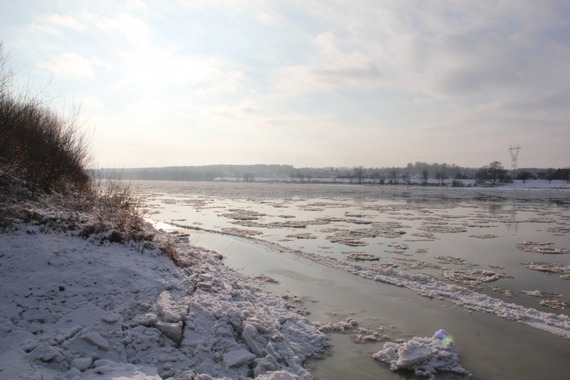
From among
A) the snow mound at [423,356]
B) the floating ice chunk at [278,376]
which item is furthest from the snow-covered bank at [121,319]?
the snow mound at [423,356]

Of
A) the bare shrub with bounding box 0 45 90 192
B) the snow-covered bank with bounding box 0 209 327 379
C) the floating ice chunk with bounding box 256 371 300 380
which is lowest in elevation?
the floating ice chunk with bounding box 256 371 300 380

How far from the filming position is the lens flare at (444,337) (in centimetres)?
737

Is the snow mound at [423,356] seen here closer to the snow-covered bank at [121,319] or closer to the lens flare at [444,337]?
the lens flare at [444,337]

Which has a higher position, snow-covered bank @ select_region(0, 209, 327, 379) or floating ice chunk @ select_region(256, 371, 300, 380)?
snow-covered bank @ select_region(0, 209, 327, 379)

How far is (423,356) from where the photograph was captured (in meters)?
6.84

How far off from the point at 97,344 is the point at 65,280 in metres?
1.81

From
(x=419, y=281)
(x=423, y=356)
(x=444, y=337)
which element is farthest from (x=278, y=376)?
(x=419, y=281)

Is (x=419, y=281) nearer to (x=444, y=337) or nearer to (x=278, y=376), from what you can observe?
(x=444, y=337)

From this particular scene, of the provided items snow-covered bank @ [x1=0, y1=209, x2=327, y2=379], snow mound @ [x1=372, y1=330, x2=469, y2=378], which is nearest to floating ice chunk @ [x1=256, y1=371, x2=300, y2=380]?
snow-covered bank @ [x1=0, y1=209, x2=327, y2=379]

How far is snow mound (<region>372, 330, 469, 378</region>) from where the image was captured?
675 centimetres

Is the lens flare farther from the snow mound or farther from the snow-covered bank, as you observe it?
the snow-covered bank

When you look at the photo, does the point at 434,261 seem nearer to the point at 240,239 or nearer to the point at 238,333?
the point at 240,239

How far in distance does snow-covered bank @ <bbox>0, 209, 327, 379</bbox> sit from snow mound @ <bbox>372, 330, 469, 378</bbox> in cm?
131

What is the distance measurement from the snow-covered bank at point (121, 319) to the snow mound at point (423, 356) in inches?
51.5
